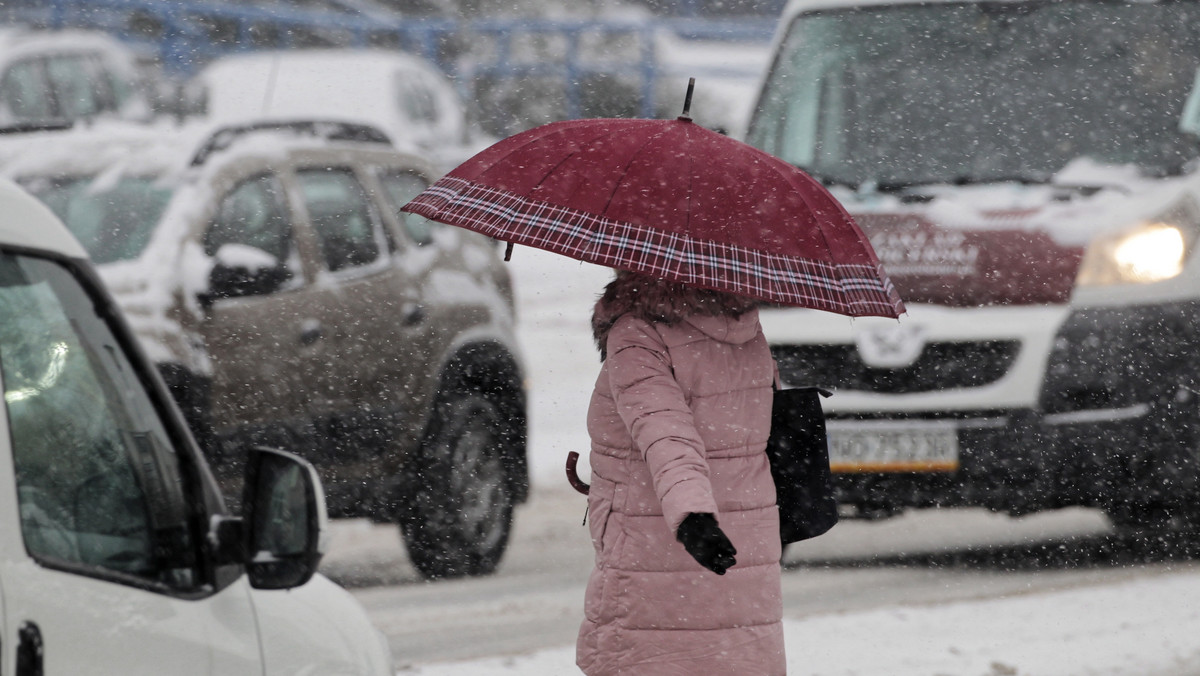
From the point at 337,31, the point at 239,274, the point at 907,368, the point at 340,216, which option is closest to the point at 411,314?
the point at 340,216

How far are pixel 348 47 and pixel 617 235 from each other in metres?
19.9

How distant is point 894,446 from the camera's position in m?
6.25

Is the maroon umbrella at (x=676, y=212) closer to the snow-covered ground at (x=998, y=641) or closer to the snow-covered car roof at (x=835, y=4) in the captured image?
the snow-covered ground at (x=998, y=641)

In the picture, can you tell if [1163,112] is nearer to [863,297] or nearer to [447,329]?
[447,329]

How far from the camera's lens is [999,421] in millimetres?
6293

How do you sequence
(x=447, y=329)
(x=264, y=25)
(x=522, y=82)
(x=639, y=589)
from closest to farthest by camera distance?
(x=639, y=589) → (x=447, y=329) → (x=264, y=25) → (x=522, y=82)

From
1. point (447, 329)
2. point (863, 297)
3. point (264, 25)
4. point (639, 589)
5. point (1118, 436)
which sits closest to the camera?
point (639, 589)

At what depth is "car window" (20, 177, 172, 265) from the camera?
6.20m

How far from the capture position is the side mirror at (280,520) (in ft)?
7.30

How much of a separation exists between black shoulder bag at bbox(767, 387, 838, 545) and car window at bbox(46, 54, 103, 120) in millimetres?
14386

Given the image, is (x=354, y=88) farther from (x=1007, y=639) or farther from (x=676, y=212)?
(x=676, y=212)

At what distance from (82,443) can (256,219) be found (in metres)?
4.44

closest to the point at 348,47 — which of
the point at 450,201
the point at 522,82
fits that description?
the point at 522,82

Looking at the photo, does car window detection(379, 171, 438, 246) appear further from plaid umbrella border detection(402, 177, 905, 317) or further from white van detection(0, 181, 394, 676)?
white van detection(0, 181, 394, 676)
